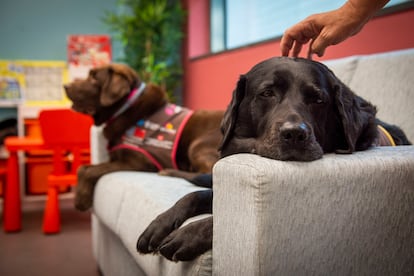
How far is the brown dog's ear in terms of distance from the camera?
2471 mm

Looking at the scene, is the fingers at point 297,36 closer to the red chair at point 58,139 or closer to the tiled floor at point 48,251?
the tiled floor at point 48,251

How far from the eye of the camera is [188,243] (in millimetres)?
997

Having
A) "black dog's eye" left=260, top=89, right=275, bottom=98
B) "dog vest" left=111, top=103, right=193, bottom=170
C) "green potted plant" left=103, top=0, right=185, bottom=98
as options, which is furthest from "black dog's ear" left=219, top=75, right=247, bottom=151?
"green potted plant" left=103, top=0, right=185, bottom=98

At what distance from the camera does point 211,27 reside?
15.3 feet

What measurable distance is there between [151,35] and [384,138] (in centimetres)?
351

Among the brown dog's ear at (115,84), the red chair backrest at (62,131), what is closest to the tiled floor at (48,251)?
the red chair backrest at (62,131)

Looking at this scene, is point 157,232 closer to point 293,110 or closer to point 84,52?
point 293,110

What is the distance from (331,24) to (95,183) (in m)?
1.45

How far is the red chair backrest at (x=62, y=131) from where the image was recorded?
308 centimetres

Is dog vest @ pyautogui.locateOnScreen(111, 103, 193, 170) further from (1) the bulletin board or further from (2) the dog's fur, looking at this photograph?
(1) the bulletin board

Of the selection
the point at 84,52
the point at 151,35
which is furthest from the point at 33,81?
the point at 151,35

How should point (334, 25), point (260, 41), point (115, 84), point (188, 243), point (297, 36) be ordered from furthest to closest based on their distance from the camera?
point (260, 41)
point (115, 84)
point (297, 36)
point (334, 25)
point (188, 243)

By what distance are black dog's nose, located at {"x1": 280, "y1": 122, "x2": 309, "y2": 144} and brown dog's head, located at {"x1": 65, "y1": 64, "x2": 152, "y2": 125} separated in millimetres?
1632

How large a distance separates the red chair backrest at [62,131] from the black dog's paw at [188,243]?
233cm
